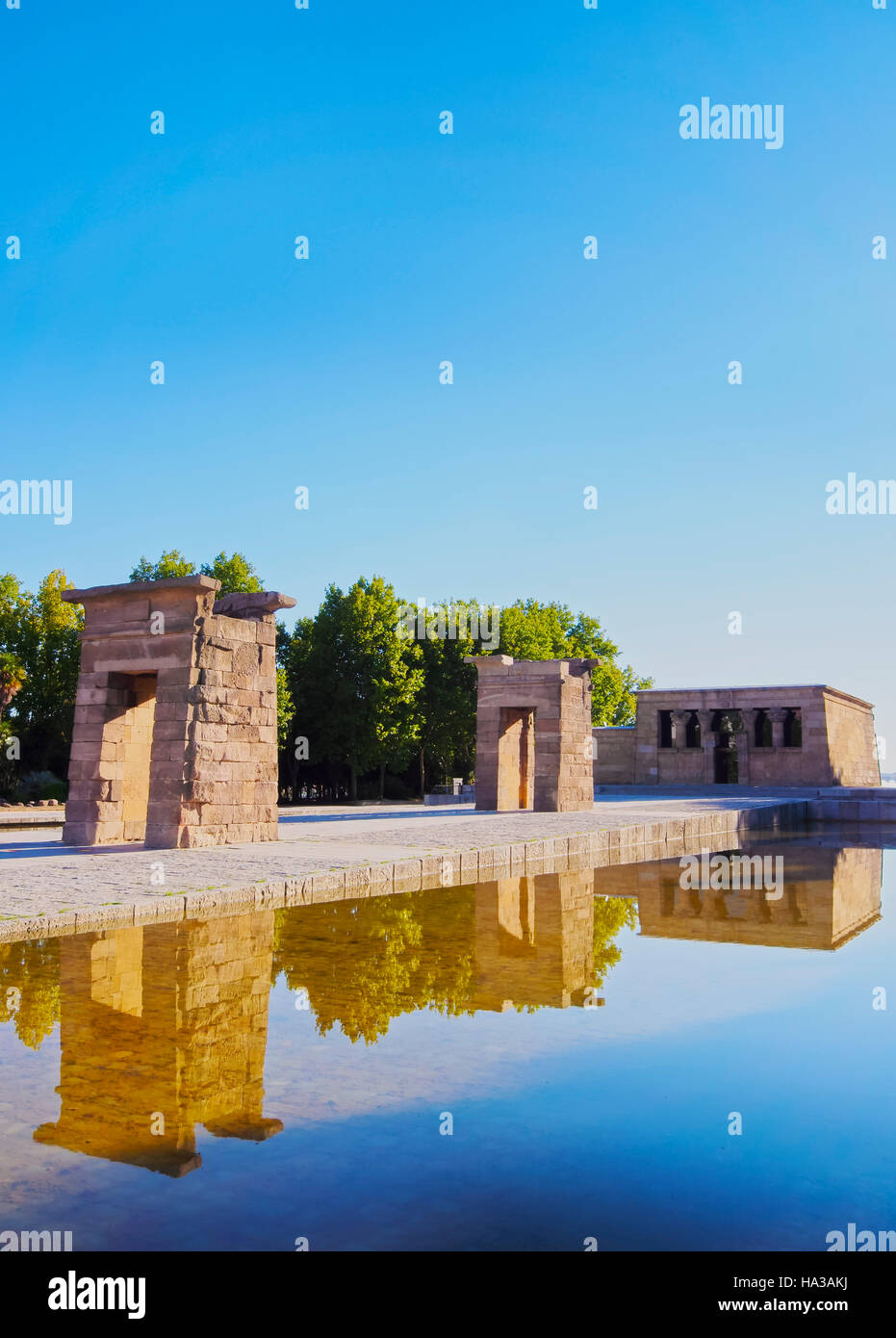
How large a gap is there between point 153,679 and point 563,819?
9236 millimetres

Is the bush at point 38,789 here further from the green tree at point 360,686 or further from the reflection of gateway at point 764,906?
the reflection of gateway at point 764,906

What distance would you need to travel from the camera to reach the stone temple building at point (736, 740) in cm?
3847

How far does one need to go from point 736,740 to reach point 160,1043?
3787cm

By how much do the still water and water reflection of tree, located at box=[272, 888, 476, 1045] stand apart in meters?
0.03

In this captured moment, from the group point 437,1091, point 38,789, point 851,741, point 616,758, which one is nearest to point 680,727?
point 616,758

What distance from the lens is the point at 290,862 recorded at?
1147 cm

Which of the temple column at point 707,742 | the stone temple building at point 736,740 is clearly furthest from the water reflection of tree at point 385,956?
the temple column at point 707,742

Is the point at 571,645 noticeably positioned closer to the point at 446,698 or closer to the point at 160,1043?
the point at 446,698

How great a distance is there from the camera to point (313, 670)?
44.7m

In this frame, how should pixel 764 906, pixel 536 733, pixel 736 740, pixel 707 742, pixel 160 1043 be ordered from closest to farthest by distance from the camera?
pixel 160 1043, pixel 764 906, pixel 536 733, pixel 736 740, pixel 707 742

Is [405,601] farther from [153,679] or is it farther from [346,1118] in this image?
[346,1118]

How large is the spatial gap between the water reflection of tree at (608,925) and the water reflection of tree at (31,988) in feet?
11.0

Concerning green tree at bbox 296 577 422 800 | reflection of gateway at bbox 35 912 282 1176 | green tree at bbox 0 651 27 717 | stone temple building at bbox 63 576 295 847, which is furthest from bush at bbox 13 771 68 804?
reflection of gateway at bbox 35 912 282 1176
